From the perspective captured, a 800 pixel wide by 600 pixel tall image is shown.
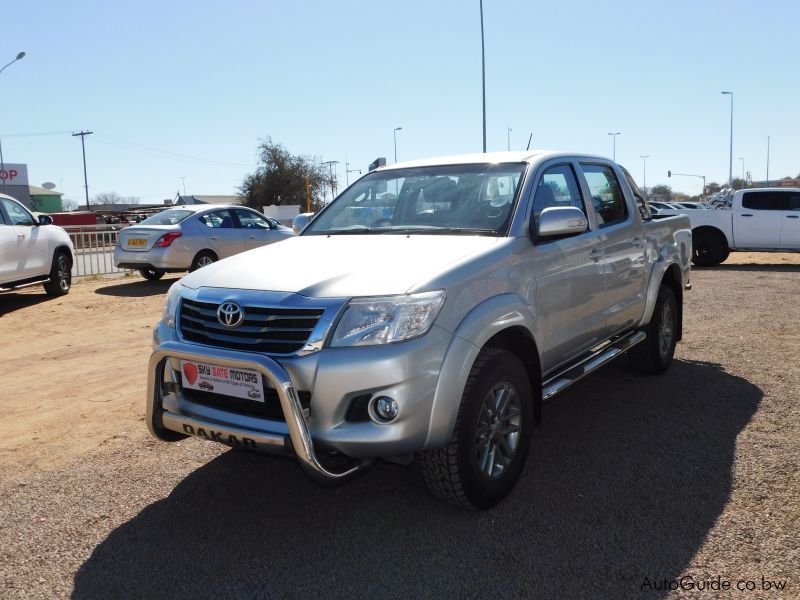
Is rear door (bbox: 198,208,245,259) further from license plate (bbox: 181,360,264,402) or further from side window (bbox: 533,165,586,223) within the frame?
license plate (bbox: 181,360,264,402)

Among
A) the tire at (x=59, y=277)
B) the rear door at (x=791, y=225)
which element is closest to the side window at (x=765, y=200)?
the rear door at (x=791, y=225)

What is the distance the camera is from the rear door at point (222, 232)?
516 inches

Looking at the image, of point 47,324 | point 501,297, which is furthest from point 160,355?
point 47,324

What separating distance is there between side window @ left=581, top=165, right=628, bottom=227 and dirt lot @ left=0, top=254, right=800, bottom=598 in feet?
4.67

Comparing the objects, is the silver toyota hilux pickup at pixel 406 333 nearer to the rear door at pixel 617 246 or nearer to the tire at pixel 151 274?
the rear door at pixel 617 246

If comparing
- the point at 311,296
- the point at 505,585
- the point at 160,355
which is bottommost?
the point at 505,585

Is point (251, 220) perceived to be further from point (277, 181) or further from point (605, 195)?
point (277, 181)

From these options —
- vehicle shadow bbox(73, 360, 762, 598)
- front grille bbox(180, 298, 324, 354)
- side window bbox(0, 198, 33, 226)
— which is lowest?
vehicle shadow bbox(73, 360, 762, 598)

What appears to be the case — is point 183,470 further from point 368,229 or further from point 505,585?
point 505,585

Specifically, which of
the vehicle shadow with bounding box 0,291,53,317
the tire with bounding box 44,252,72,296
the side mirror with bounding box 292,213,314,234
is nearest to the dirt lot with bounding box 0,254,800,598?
the side mirror with bounding box 292,213,314,234

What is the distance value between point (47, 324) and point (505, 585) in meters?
8.27

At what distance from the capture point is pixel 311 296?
3.14 meters

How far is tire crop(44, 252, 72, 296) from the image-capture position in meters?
11.4

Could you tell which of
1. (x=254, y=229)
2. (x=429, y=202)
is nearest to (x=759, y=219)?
(x=254, y=229)
